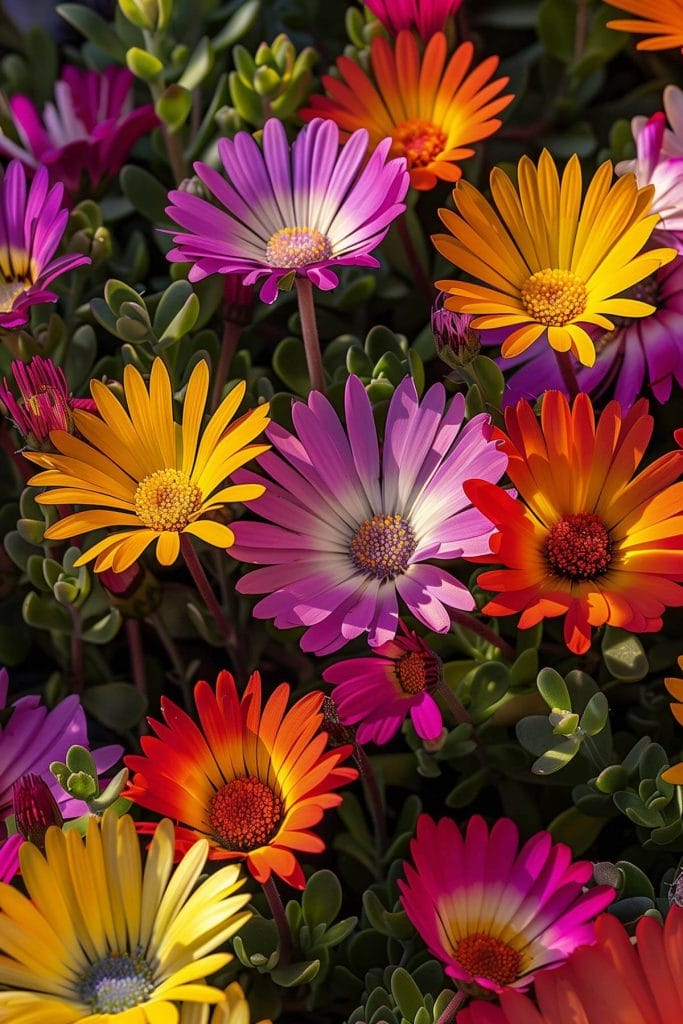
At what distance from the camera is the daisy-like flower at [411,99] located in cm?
112

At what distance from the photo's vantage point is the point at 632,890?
34.9 inches

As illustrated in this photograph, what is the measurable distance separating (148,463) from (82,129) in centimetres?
55

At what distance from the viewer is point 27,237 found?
106 cm

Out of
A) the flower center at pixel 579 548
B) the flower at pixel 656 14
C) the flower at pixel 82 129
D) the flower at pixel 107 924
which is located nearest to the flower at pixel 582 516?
the flower center at pixel 579 548

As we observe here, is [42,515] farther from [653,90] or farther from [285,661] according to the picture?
[653,90]

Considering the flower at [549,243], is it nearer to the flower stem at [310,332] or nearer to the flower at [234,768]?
the flower stem at [310,332]

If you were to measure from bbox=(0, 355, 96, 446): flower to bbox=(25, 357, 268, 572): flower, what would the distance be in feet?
0.05

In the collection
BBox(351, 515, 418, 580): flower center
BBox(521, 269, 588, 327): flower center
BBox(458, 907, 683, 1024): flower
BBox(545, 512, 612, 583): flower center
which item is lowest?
BBox(458, 907, 683, 1024): flower

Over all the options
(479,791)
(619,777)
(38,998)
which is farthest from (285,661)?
(38,998)

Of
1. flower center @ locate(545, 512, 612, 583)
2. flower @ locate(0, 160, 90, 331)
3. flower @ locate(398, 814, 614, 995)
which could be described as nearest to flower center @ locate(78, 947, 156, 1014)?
flower @ locate(398, 814, 614, 995)

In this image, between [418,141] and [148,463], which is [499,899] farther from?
[418,141]

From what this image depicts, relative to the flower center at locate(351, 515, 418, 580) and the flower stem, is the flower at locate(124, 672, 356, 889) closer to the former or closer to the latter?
the flower center at locate(351, 515, 418, 580)

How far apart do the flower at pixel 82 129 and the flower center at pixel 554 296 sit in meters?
0.46

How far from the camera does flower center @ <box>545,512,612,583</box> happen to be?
2.90 ft
